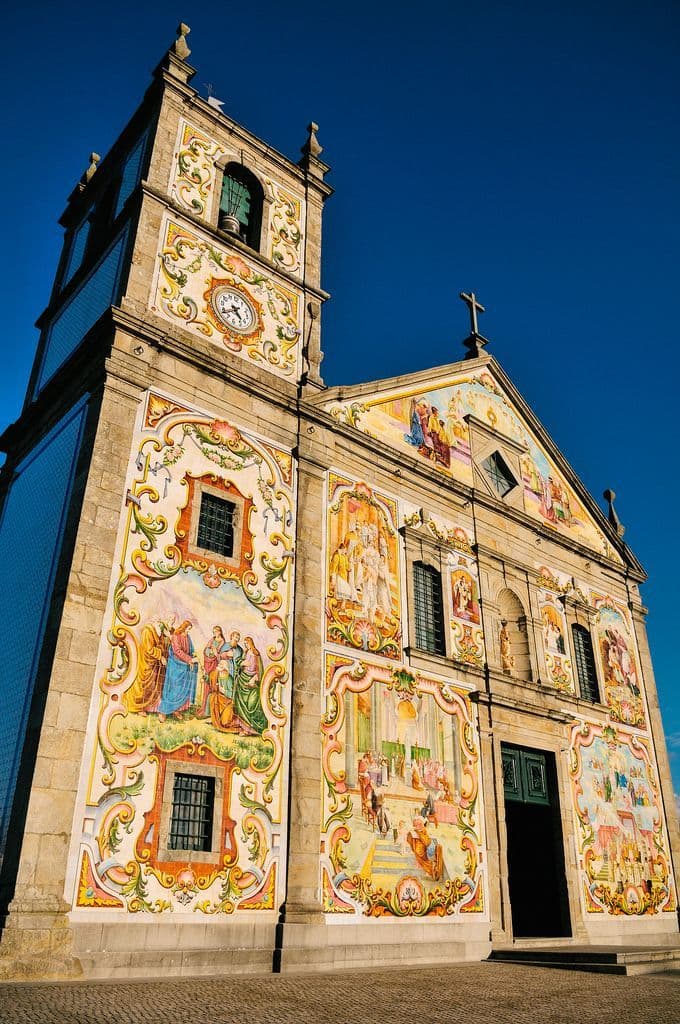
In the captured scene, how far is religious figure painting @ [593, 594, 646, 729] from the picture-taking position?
1955 cm

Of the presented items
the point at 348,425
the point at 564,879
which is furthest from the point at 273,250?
the point at 564,879

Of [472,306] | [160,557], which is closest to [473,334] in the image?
[472,306]

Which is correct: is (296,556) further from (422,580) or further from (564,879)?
(564,879)

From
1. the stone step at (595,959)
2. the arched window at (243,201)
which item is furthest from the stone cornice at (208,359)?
the stone step at (595,959)

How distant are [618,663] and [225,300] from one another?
12.7 meters

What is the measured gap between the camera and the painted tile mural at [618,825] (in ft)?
55.2

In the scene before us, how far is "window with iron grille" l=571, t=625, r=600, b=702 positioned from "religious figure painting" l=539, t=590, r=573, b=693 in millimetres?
467

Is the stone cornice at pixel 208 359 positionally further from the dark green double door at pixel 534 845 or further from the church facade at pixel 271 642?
the dark green double door at pixel 534 845

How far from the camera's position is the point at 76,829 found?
9.80m

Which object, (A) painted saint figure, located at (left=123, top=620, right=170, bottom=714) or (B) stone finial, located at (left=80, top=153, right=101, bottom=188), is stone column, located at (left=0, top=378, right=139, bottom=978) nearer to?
(A) painted saint figure, located at (left=123, top=620, right=170, bottom=714)

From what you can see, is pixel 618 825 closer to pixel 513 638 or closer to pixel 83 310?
pixel 513 638

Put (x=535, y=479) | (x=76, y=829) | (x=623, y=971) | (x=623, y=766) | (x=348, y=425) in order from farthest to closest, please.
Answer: (x=535, y=479), (x=623, y=766), (x=348, y=425), (x=623, y=971), (x=76, y=829)

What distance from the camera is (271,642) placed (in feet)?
42.0

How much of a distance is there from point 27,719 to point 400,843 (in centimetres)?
630
